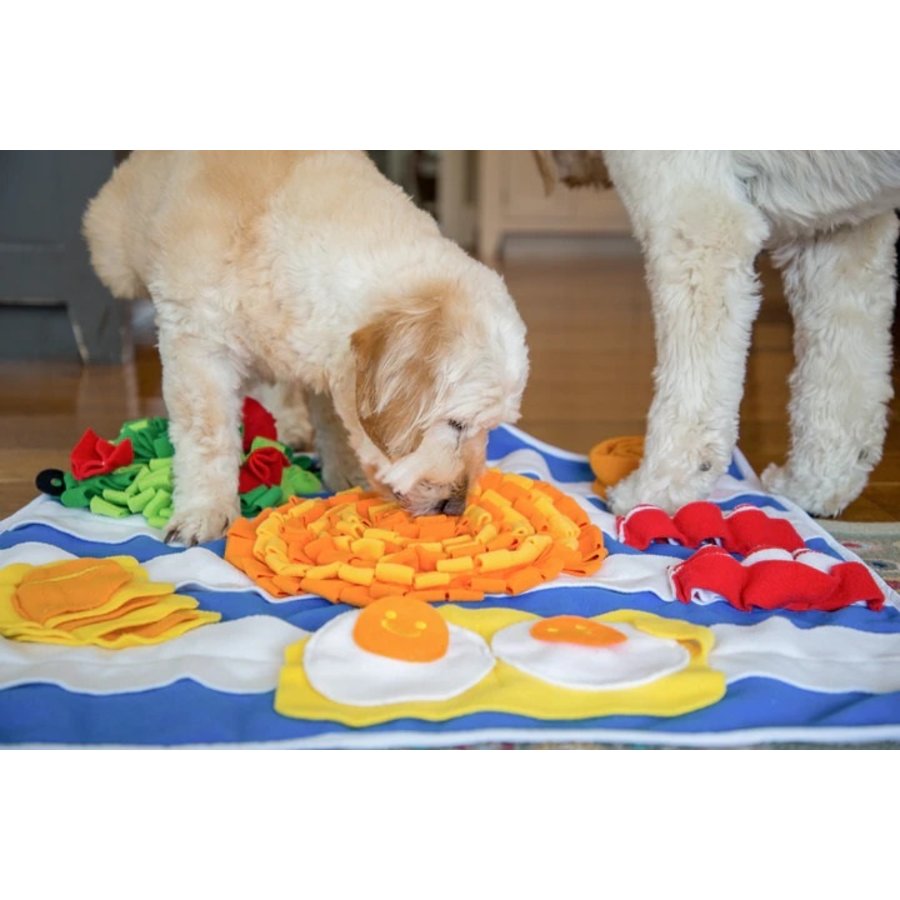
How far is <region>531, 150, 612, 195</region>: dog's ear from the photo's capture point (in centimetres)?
265

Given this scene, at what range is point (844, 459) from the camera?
2535 mm

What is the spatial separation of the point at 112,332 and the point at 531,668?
10.6ft

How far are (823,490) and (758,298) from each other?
51cm

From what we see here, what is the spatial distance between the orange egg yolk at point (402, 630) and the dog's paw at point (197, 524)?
2.06ft

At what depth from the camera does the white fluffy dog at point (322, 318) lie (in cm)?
185

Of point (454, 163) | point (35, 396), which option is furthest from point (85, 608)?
point (454, 163)

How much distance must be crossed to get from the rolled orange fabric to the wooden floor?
0.32 meters

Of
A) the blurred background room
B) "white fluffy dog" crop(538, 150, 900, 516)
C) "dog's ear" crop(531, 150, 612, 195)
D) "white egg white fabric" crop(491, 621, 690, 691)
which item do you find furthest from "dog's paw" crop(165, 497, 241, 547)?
"dog's ear" crop(531, 150, 612, 195)

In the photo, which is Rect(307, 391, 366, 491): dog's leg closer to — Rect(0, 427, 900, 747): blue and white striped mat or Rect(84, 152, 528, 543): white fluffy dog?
Rect(84, 152, 528, 543): white fluffy dog

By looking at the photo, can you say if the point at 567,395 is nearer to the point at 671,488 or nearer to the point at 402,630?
the point at 671,488

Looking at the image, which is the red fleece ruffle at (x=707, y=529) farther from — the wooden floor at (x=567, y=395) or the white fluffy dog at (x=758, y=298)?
the wooden floor at (x=567, y=395)

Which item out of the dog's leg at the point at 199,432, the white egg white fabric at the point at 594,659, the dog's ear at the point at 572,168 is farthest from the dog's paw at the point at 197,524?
the dog's ear at the point at 572,168

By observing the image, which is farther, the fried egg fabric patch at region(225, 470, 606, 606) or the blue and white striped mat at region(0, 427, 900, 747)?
the fried egg fabric patch at region(225, 470, 606, 606)

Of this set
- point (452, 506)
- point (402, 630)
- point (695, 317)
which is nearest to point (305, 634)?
point (402, 630)
